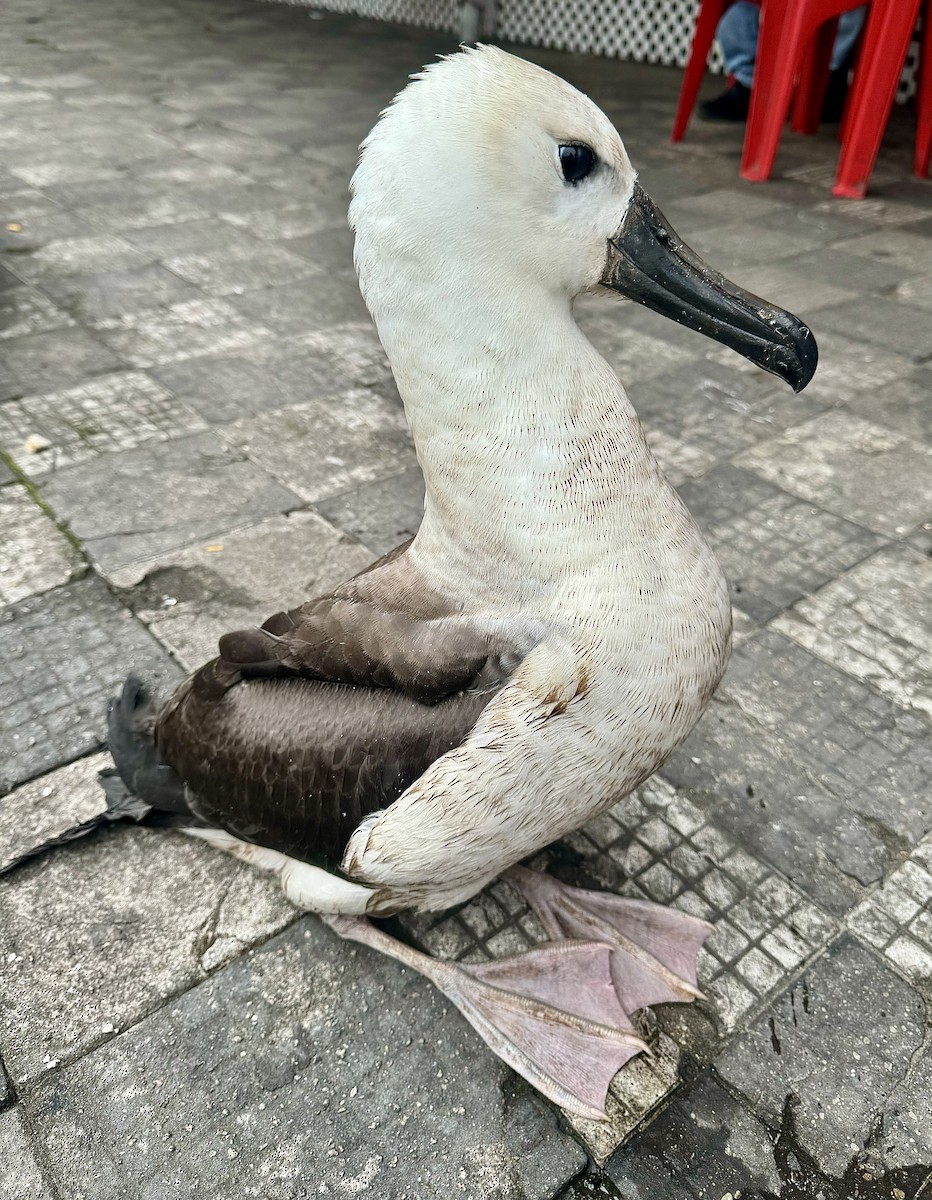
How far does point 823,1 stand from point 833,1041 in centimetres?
751

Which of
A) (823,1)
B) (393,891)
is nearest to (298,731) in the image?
(393,891)

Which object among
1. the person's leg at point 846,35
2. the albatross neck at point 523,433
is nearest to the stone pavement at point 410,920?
the albatross neck at point 523,433

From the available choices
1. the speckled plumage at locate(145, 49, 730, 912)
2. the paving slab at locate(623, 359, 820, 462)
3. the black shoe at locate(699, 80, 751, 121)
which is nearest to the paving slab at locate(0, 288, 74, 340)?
the paving slab at locate(623, 359, 820, 462)

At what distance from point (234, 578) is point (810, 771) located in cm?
222

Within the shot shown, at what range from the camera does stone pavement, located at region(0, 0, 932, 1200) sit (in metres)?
1.89

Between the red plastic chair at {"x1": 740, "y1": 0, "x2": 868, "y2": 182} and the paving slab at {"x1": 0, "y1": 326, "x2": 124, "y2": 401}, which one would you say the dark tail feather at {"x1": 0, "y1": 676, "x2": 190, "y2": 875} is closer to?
the paving slab at {"x1": 0, "y1": 326, "x2": 124, "y2": 401}

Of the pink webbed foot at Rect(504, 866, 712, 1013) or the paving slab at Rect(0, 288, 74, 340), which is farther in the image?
the paving slab at Rect(0, 288, 74, 340)

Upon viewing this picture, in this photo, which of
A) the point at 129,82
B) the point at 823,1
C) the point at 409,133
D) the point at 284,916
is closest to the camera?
the point at 409,133

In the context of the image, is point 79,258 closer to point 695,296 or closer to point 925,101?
point 695,296

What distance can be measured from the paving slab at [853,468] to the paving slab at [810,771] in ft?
3.57

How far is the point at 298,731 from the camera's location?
192 cm

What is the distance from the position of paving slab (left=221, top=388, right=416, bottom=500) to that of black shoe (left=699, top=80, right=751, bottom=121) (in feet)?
24.1

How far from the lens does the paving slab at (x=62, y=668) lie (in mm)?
2744

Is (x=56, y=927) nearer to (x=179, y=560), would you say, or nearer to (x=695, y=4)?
(x=179, y=560)
